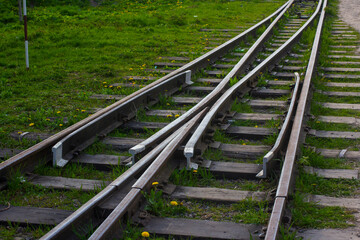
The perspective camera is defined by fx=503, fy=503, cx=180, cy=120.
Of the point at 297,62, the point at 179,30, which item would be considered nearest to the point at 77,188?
the point at 297,62

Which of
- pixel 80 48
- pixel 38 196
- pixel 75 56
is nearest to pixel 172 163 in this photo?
pixel 38 196

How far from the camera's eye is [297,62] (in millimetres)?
9164

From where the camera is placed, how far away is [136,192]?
361cm

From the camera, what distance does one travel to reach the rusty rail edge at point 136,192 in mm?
3182

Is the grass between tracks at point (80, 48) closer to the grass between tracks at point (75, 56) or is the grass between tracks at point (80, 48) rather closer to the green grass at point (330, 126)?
the grass between tracks at point (75, 56)

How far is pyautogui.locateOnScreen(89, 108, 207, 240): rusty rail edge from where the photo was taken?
10.4 ft

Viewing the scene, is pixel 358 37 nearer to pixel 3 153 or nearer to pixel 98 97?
pixel 98 97

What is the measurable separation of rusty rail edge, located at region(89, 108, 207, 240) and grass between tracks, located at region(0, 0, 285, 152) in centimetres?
176

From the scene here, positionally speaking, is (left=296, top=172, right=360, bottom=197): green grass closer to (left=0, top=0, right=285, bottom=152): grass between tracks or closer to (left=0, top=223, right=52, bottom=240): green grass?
(left=0, top=223, right=52, bottom=240): green grass

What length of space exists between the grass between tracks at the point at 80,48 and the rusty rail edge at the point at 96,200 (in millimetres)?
1644

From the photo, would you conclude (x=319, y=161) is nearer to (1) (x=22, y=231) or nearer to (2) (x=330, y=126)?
(2) (x=330, y=126)

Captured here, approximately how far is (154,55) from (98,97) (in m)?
3.18

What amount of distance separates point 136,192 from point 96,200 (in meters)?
0.29

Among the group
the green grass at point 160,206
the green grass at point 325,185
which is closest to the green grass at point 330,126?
the green grass at point 325,185
